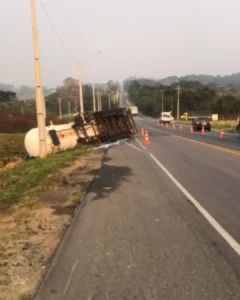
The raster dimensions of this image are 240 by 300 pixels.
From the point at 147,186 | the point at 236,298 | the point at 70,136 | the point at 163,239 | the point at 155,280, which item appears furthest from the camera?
the point at 70,136

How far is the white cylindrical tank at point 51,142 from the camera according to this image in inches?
1004

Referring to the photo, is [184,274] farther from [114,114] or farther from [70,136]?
[114,114]

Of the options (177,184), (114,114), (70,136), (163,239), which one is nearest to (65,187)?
(177,184)

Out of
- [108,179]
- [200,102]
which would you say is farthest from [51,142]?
[200,102]

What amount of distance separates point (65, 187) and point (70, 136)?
17958mm

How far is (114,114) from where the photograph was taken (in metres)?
36.6

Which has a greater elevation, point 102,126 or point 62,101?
point 102,126

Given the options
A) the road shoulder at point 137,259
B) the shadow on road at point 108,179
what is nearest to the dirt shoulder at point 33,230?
the road shoulder at point 137,259

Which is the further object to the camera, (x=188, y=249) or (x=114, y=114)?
(x=114, y=114)

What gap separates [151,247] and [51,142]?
20.7 m

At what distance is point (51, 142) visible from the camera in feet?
85.8

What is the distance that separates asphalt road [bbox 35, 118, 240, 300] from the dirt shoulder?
8.3 inches

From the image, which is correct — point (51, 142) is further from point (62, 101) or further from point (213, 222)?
point (62, 101)

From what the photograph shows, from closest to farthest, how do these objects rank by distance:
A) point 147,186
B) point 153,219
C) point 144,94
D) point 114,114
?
point 153,219, point 147,186, point 114,114, point 144,94
